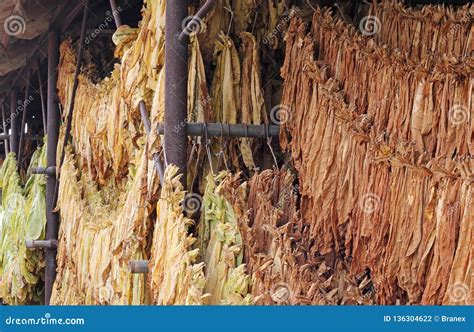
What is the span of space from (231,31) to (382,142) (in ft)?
5.55

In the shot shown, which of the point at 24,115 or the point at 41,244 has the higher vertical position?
the point at 24,115

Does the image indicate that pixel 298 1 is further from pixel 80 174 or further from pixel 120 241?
pixel 80 174
